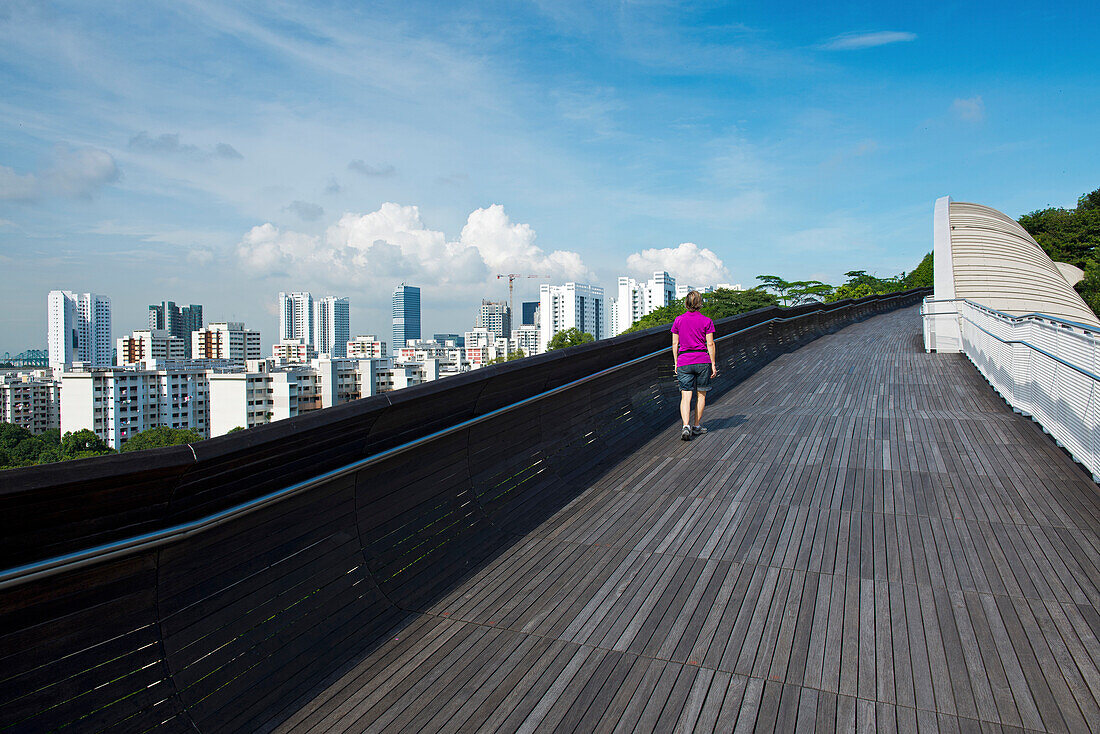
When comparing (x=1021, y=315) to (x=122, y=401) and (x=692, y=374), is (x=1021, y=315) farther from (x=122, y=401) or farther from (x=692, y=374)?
(x=122, y=401)

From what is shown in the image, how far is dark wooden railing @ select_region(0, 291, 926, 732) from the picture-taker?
1946 mm

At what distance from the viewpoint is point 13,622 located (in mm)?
1869

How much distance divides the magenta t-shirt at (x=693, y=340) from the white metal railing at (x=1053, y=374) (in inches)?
131

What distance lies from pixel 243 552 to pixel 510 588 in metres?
1.56

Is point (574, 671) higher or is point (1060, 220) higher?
point (1060, 220)

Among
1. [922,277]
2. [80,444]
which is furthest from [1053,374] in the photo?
[80,444]

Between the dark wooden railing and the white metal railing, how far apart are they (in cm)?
472

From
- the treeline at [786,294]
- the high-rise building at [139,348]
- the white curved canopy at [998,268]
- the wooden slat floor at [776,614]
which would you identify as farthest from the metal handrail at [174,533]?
the high-rise building at [139,348]

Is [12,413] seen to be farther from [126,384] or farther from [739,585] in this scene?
[739,585]

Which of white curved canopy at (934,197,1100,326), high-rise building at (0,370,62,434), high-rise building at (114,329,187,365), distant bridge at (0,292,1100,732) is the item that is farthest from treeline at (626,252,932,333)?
high-rise building at (114,329,187,365)

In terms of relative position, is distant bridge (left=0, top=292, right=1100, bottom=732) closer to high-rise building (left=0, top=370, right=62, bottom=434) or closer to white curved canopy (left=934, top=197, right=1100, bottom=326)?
white curved canopy (left=934, top=197, right=1100, bottom=326)

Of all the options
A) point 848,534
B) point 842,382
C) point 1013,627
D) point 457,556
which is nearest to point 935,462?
point 848,534

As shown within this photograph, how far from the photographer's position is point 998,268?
31.9 m

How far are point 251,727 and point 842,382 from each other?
10751 mm
